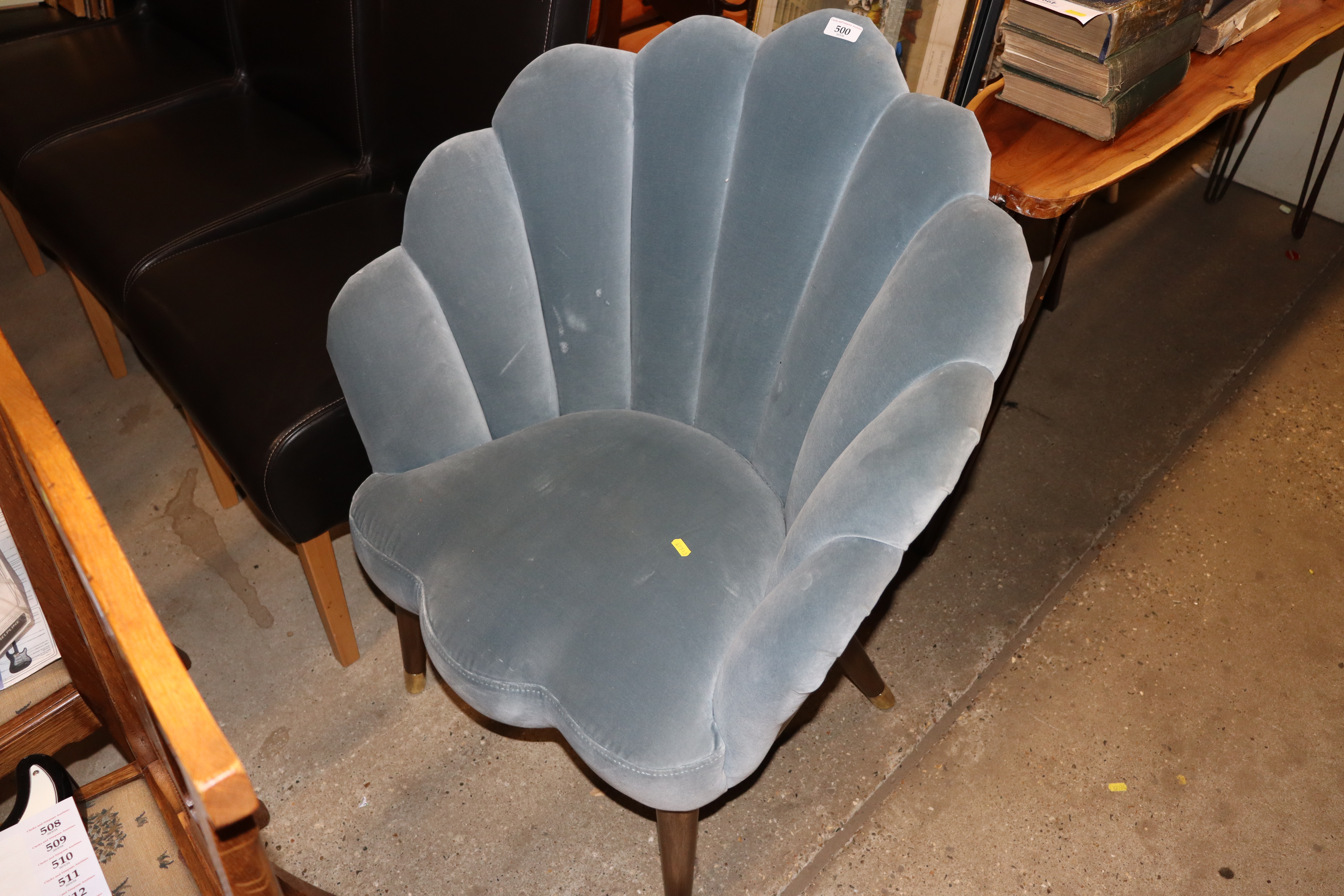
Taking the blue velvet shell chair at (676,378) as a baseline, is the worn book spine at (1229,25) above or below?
above

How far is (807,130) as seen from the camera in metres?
0.95

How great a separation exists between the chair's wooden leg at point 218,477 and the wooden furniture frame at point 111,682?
0.61m

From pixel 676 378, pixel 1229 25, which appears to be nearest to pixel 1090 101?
pixel 1229 25

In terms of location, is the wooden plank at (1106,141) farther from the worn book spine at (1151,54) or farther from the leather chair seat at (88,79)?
the leather chair seat at (88,79)

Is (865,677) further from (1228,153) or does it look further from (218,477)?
(1228,153)

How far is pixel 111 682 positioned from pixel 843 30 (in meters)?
0.88

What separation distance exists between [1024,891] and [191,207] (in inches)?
62.2

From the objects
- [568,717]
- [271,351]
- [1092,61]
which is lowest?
[568,717]

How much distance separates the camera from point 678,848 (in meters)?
0.99

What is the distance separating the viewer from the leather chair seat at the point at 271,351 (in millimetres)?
1127

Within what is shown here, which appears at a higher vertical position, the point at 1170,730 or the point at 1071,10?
the point at 1071,10

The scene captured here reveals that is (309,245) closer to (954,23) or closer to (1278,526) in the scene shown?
(954,23)

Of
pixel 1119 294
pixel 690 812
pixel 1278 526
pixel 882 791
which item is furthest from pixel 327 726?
pixel 1119 294

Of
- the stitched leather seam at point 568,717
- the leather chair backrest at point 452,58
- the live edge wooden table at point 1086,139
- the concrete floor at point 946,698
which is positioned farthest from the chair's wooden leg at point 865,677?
the leather chair backrest at point 452,58
